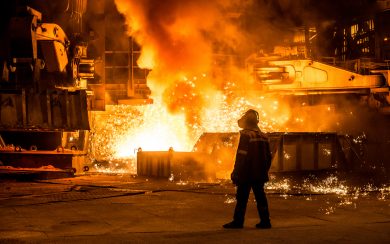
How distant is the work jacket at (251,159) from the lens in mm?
6051

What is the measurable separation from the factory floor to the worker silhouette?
165 mm

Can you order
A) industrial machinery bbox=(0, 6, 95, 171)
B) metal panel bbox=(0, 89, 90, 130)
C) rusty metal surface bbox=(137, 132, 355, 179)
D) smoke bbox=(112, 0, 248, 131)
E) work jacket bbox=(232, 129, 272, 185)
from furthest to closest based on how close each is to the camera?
smoke bbox=(112, 0, 248, 131) → metal panel bbox=(0, 89, 90, 130) → industrial machinery bbox=(0, 6, 95, 171) → rusty metal surface bbox=(137, 132, 355, 179) → work jacket bbox=(232, 129, 272, 185)

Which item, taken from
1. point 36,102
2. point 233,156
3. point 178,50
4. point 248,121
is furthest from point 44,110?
point 248,121

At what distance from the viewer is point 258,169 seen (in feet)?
20.0

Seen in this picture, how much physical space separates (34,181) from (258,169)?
853 cm

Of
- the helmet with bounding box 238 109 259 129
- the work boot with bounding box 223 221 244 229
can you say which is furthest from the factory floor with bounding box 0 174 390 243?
the helmet with bounding box 238 109 259 129

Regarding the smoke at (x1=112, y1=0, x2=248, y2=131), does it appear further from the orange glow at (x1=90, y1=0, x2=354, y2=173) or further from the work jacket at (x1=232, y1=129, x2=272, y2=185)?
the work jacket at (x1=232, y1=129, x2=272, y2=185)

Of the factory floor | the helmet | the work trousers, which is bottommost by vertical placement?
the factory floor

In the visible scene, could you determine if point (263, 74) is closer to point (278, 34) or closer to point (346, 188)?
point (278, 34)

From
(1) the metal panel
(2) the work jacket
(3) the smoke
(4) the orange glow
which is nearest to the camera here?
(2) the work jacket

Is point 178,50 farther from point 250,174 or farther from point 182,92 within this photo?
point 250,174

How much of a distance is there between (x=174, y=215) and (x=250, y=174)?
169 cm

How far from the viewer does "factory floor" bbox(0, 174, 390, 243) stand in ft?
18.3

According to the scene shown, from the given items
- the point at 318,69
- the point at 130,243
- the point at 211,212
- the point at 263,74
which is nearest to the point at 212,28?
the point at 263,74
